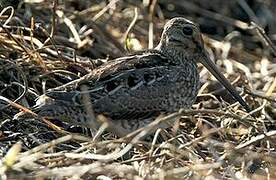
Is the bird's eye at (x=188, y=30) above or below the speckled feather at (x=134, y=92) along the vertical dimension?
above

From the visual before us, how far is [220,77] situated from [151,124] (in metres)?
1.67

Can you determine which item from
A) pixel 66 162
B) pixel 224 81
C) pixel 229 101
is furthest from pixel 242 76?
pixel 66 162

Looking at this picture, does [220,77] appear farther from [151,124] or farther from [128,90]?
[151,124]

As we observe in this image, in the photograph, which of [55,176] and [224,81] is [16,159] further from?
[224,81]

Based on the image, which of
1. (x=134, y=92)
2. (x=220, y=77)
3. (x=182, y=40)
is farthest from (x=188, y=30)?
(x=134, y=92)

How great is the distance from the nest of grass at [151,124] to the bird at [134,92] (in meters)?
0.12

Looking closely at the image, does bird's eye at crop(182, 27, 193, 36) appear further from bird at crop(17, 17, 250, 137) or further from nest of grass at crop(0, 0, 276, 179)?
nest of grass at crop(0, 0, 276, 179)

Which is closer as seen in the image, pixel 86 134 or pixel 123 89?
pixel 123 89

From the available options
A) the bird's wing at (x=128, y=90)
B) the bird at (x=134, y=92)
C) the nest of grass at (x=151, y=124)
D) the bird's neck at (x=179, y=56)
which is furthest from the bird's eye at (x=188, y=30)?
the nest of grass at (x=151, y=124)

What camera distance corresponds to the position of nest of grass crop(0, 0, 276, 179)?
433 centimetres

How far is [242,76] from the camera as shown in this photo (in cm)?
649

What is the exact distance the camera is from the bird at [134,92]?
5.19m

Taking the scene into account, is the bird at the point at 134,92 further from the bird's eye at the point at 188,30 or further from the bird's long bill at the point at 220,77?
the bird's long bill at the point at 220,77

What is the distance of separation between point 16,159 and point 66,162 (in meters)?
0.32
